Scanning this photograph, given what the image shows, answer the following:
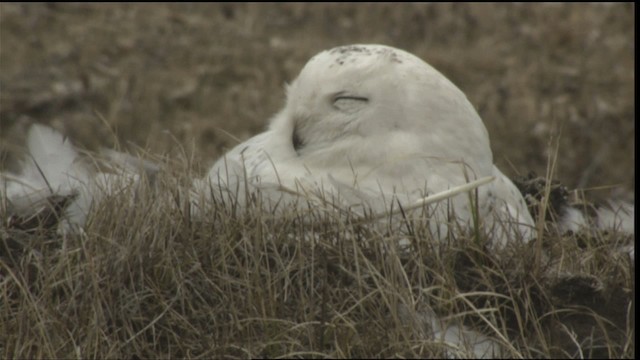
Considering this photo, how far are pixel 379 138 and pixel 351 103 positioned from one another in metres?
0.13

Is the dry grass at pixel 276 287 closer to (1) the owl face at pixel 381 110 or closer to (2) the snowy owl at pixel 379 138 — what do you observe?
(2) the snowy owl at pixel 379 138

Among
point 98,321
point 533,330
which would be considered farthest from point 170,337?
point 533,330

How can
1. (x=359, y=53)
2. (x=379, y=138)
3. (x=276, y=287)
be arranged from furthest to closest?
(x=359, y=53) → (x=379, y=138) → (x=276, y=287)

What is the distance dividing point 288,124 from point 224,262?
868 millimetres

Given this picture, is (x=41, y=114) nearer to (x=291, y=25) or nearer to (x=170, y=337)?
(x=291, y=25)

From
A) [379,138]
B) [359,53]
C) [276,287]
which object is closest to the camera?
[276,287]

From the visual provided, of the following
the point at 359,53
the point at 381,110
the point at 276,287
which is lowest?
the point at 276,287

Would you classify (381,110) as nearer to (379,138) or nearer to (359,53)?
(379,138)

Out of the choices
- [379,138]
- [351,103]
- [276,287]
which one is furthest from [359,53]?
[276,287]

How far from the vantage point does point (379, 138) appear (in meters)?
3.77

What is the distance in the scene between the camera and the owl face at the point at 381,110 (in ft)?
12.4

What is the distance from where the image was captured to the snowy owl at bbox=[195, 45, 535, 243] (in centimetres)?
368

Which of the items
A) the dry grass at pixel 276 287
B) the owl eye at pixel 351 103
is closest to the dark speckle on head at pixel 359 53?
the owl eye at pixel 351 103

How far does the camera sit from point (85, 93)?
31.4 feet
